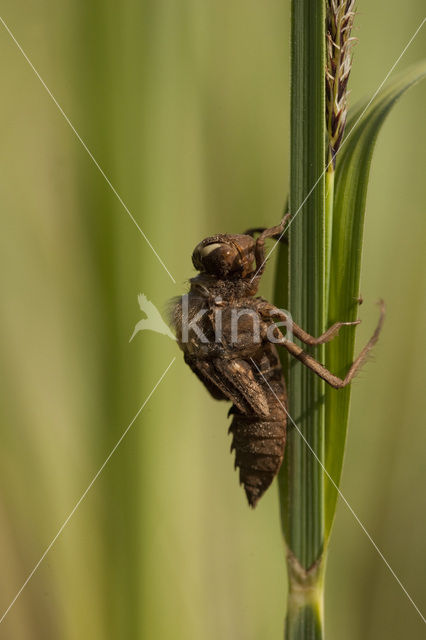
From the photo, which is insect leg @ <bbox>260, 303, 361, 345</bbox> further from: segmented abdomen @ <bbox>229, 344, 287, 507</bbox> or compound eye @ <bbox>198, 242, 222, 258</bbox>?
compound eye @ <bbox>198, 242, 222, 258</bbox>

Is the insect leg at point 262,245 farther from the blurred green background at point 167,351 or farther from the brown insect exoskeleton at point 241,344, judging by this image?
the blurred green background at point 167,351

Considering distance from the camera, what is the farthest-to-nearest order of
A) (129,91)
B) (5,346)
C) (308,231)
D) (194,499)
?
1. (194,499)
2. (5,346)
3. (129,91)
4. (308,231)

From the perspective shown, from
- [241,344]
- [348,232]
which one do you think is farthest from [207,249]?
[348,232]

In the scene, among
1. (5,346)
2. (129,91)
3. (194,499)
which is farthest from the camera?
(194,499)

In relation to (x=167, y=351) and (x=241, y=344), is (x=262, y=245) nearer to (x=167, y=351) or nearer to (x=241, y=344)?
(x=241, y=344)

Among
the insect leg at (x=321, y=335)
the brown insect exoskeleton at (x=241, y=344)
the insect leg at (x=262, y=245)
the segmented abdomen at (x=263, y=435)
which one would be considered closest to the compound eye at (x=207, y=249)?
the brown insect exoskeleton at (x=241, y=344)

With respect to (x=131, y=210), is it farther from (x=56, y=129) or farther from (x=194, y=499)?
(x=194, y=499)

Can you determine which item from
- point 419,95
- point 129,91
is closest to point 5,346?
point 129,91
